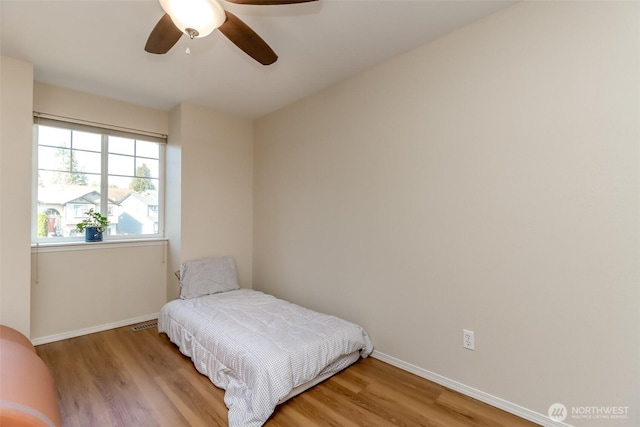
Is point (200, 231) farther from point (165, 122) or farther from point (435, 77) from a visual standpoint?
point (435, 77)

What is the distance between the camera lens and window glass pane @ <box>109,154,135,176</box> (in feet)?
10.5

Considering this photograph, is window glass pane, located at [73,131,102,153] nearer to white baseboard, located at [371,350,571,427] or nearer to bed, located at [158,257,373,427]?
bed, located at [158,257,373,427]

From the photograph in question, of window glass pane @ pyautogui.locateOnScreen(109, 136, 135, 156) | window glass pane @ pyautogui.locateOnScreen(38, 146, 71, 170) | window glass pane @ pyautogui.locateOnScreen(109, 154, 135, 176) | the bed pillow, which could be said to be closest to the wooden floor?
the bed pillow

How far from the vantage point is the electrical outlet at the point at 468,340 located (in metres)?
1.93

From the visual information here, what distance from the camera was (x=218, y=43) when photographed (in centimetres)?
213

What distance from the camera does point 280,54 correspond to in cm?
227

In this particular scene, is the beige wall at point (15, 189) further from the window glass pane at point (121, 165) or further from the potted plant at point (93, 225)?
the window glass pane at point (121, 165)

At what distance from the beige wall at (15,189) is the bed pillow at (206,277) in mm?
1185

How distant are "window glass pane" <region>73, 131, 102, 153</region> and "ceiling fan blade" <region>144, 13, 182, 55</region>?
1.93m

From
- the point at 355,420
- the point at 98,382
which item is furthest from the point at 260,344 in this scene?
the point at 98,382

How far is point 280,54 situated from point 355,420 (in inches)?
A: 101

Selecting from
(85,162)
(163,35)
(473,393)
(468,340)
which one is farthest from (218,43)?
(473,393)

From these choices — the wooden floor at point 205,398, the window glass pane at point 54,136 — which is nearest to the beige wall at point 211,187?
the window glass pane at point 54,136

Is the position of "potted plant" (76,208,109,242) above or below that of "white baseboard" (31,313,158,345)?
above
